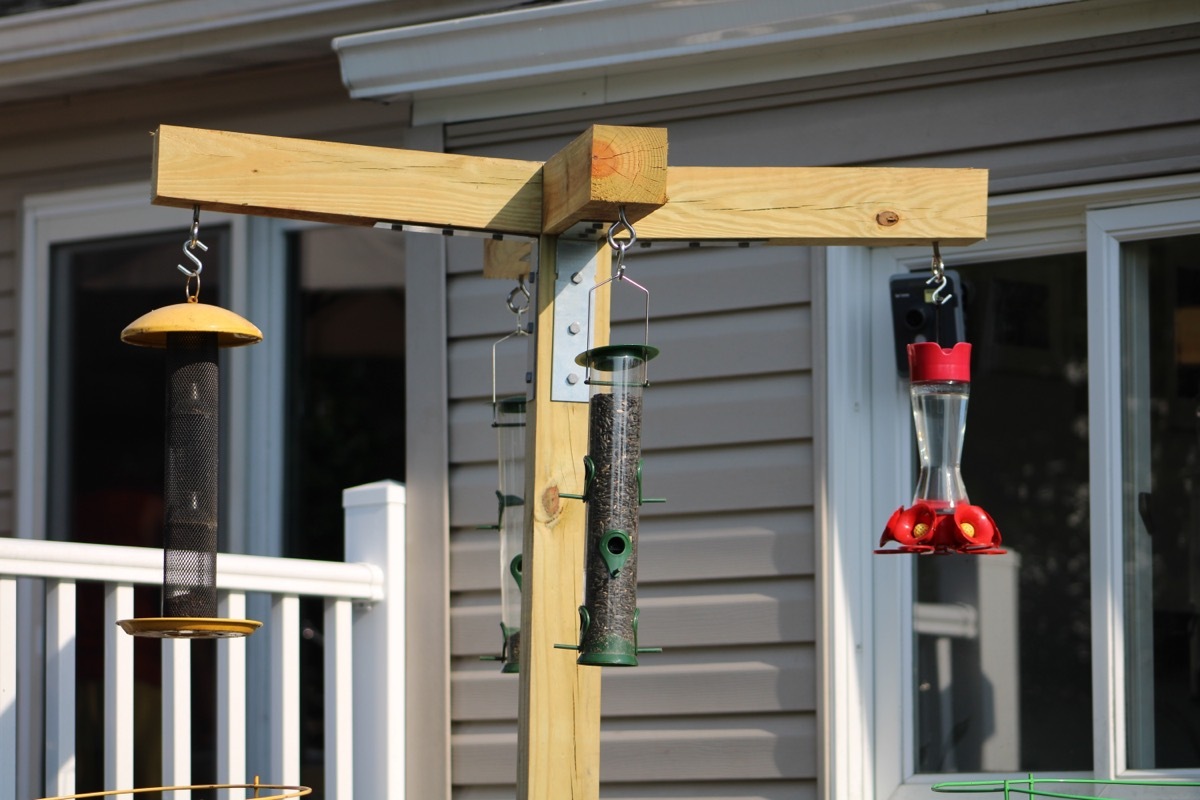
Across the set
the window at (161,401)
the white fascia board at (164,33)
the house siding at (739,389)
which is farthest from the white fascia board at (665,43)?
the window at (161,401)

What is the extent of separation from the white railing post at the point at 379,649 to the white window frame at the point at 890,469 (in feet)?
3.50

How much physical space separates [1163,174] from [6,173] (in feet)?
11.2

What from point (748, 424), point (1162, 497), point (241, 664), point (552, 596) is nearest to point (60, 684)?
point (241, 664)

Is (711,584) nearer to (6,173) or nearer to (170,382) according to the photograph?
(170,382)

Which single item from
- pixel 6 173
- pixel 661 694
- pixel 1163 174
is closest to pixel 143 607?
pixel 6 173

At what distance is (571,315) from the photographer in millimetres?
2555

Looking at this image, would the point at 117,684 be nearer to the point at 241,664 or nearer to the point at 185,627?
the point at 241,664

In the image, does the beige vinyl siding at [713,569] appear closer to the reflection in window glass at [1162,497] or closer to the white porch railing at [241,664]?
the white porch railing at [241,664]

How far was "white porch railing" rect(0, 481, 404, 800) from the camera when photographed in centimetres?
302

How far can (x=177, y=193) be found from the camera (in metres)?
2.36

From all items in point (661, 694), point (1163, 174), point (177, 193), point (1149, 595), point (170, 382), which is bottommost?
point (661, 694)

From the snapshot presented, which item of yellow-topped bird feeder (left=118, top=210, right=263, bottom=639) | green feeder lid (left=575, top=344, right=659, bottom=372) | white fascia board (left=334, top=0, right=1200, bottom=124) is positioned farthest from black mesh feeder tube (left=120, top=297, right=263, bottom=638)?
white fascia board (left=334, top=0, right=1200, bottom=124)

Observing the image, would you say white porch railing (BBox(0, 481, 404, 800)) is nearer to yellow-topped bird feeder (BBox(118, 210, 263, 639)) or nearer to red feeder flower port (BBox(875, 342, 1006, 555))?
yellow-topped bird feeder (BBox(118, 210, 263, 639))

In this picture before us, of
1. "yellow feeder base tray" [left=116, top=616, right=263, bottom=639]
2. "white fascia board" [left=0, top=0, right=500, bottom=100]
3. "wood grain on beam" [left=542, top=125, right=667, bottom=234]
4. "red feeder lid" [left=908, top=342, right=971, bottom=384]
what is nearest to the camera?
"wood grain on beam" [left=542, top=125, right=667, bottom=234]
